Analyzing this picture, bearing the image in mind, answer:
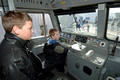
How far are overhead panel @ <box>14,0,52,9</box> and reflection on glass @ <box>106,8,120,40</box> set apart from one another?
1843mm

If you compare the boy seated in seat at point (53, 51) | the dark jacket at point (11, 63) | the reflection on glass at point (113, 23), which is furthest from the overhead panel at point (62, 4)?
the dark jacket at point (11, 63)

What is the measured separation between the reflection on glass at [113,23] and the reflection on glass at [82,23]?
0.32 m

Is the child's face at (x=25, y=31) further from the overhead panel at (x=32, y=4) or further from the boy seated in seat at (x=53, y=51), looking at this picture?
the overhead panel at (x=32, y=4)

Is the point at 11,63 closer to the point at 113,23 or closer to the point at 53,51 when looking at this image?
the point at 53,51

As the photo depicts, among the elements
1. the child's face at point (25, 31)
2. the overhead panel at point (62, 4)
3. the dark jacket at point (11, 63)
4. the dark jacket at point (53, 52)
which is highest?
the overhead panel at point (62, 4)

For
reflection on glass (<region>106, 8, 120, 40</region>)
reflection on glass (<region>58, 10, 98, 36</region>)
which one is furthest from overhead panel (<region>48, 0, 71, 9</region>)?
reflection on glass (<region>106, 8, 120, 40</region>)

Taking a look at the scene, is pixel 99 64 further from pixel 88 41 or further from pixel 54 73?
pixel 54 73

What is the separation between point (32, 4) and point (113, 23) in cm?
226

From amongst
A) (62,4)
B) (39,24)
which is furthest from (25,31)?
(39,24)

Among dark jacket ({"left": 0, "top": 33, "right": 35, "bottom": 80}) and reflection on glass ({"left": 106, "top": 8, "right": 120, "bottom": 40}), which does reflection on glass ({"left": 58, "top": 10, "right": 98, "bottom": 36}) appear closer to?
reflection on glass ({"left": 106, "top": 8, "right": 120, "bottom": 40})

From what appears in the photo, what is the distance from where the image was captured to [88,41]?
1.96 m

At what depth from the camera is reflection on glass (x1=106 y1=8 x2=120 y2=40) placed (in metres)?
1.47

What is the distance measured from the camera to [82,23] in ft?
7.23

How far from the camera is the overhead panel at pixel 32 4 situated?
1.78 meters
